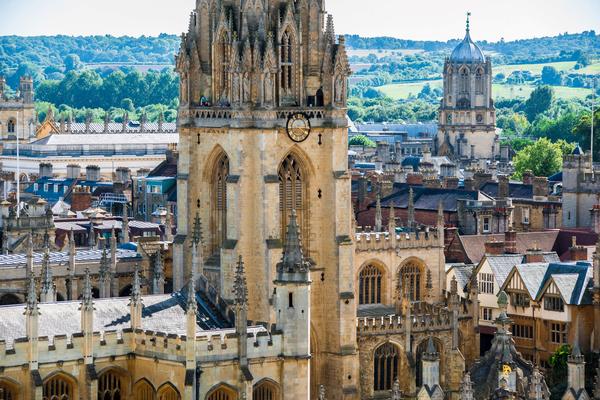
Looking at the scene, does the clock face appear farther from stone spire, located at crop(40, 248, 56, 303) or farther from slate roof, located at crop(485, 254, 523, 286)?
slate roof, located at crop(485, 254, 523, 286)

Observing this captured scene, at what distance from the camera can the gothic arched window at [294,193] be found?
8906cm

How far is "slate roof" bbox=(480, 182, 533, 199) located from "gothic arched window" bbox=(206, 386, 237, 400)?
72818mm

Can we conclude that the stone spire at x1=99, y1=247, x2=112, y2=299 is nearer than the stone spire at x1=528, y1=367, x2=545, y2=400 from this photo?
No

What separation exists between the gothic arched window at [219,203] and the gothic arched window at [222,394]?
1618cm

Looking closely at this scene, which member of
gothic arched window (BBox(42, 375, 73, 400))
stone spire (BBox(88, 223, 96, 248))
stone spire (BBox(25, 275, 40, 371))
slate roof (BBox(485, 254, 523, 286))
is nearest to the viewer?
stone spire (BBox(25, 275, 40, 371))

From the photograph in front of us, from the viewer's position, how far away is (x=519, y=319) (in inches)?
3935

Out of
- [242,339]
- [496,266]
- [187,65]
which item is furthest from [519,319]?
[242,339]

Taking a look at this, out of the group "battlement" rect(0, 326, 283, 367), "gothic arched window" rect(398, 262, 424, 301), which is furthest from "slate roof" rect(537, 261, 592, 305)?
"battlement" rect(0, 326, 283, 367)

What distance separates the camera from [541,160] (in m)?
194

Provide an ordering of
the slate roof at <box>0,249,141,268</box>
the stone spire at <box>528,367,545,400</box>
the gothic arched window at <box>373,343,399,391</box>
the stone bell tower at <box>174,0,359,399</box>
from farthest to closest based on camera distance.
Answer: the slate roof at <box>0,249,141,268</box>
the gothic arched window at <box>373,343,399,391</box>
the stone bell tower at <box>174,0,359,399</box>
the stone spire at <box>528,367,545,400</box>

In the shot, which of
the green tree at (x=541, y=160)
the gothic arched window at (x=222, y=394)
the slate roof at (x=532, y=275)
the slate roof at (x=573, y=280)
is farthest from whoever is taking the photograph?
the green tree at (x=541, y=160)

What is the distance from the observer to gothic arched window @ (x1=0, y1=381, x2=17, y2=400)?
7131 centimetres

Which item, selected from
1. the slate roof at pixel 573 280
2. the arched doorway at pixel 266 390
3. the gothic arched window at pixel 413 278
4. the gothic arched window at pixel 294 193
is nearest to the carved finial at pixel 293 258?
the arched doorway at pixel 266 390

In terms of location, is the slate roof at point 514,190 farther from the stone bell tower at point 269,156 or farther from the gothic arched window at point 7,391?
the gothic arched window at point 7,391
